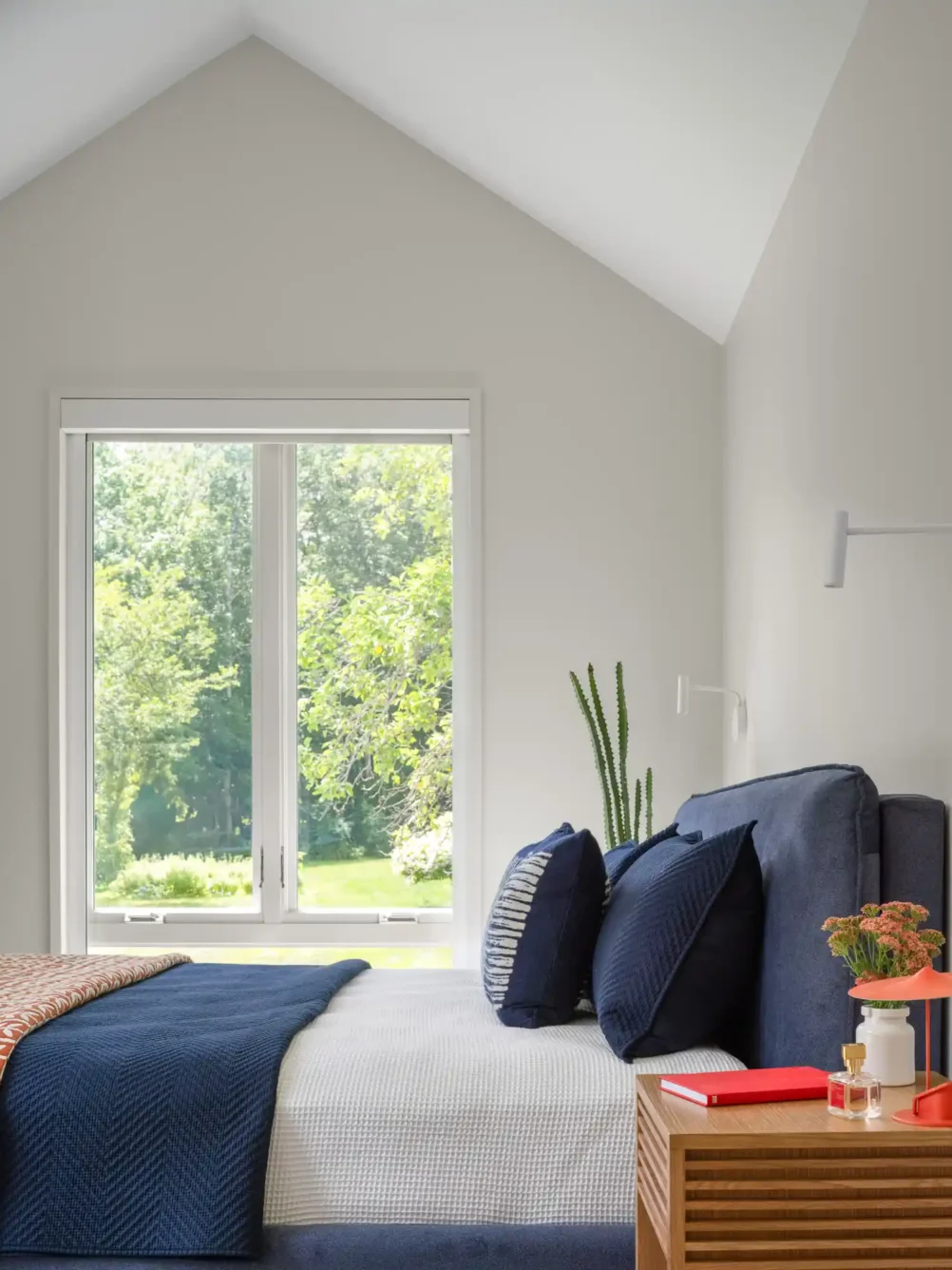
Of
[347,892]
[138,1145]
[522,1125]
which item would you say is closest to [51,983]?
[138,1145]

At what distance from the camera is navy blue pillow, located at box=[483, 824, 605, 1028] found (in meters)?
2.46

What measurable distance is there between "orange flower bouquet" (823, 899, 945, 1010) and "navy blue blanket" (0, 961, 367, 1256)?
90 cm

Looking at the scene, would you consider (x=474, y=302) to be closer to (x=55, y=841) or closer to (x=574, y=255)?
(x=574, y=255)

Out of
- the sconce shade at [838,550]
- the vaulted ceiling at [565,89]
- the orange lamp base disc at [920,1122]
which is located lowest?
the orange lamp base disc at [920,1122]

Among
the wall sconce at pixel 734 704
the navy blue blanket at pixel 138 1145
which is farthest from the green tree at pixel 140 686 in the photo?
the navy blue blanket at pixel 138 1145

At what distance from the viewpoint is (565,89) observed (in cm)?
361

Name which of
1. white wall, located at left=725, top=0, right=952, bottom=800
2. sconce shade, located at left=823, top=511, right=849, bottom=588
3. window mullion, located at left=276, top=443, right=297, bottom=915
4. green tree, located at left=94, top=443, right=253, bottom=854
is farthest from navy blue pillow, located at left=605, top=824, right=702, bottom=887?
green tree, located at left=94, top=443, right=253, bottom=854

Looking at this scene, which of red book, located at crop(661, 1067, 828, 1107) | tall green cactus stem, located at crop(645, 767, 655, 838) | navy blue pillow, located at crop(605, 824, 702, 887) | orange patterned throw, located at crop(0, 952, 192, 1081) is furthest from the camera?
tall green cactus stem, located at crop(645, 767, 655, 838)

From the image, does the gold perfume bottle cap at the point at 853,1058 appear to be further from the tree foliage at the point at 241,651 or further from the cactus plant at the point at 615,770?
the tree foliage at the point at 241,651

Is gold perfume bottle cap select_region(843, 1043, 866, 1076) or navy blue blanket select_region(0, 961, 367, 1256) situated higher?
gold perfume bottle cap select_region(843, 1043, 866, 1076)

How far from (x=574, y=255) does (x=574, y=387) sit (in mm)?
445

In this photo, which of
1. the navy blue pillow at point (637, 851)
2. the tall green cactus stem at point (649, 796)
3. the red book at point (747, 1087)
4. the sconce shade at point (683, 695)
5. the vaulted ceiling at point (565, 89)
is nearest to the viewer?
the red book at point (747, 1087)

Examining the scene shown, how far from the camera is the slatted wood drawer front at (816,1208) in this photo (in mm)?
1545

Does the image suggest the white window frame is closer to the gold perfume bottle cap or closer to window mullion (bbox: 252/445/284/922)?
window mullion (bbox: 252/445/284/922)
